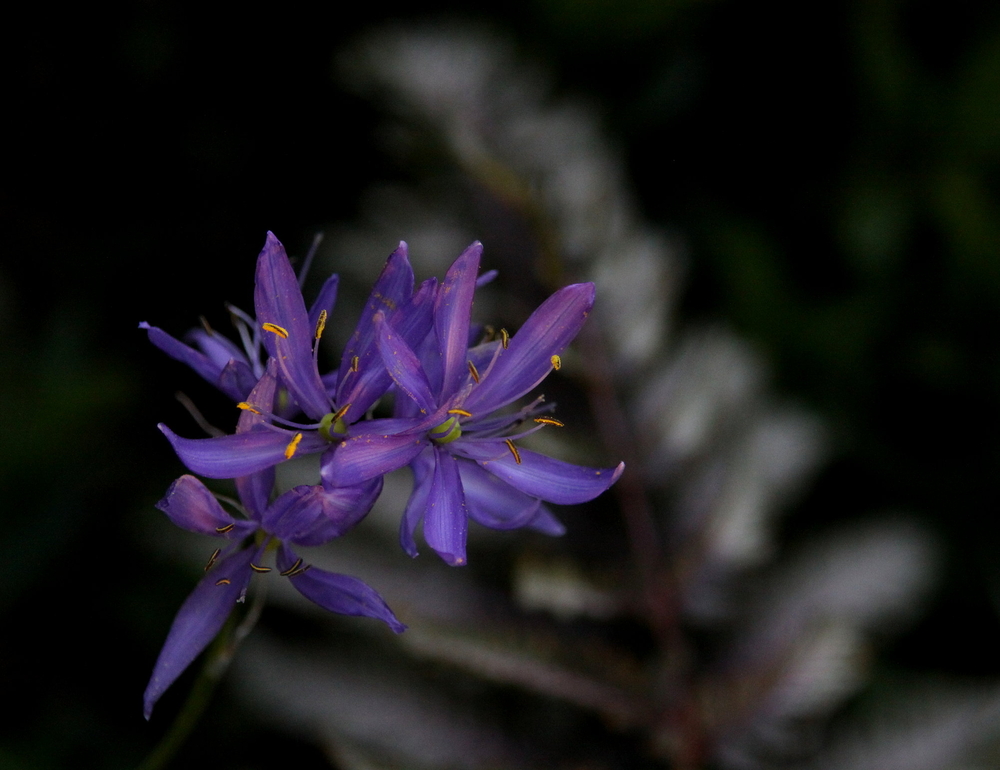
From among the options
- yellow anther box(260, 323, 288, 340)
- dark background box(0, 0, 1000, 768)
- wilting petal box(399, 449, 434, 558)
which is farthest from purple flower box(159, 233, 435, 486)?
dark background box(0, 0, 1000, 768)

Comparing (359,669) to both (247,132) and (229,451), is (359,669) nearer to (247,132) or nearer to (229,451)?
(229,451)

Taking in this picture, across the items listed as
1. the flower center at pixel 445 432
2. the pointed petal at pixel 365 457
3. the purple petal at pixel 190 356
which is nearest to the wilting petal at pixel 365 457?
the pointed petal at pixel 365 457

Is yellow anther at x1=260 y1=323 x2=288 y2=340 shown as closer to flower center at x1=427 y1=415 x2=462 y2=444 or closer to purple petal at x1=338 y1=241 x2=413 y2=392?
purple petal at x1=338 y1=241 x2=413 y2=392

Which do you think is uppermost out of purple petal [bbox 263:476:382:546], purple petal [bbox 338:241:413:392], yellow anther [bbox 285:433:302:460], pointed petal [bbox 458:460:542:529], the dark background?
the dark background

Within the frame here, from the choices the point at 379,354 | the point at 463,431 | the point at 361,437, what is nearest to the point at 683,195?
the point at 463,431

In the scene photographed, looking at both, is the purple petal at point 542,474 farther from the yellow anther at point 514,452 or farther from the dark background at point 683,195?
the dark background at point 683,195

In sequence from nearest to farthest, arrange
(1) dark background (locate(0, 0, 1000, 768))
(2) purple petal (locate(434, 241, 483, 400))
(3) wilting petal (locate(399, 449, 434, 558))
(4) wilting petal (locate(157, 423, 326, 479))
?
(4) wilting petal (locate(157, 423, 326, 479)) → (2) purple petal (locate(434, 241, 483, 400)) → (3) wilting petal (locate(399, 449, 434, 558)) → (1) dark background (locate(0, 0, 1000, 768))

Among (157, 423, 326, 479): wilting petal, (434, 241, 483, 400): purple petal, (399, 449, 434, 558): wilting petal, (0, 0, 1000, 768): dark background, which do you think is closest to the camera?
(157, 423, 326, 479): wilting petal

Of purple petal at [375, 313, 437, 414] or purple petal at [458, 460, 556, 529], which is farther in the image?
purple petal at [458, 460, 556, 529]
